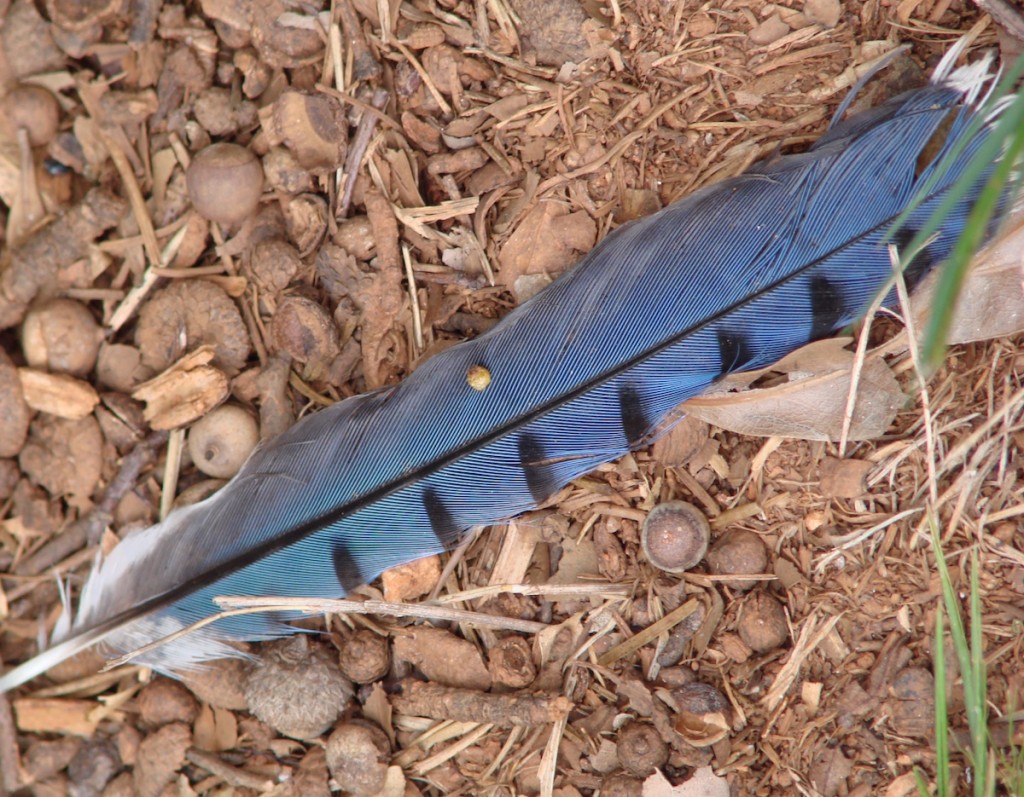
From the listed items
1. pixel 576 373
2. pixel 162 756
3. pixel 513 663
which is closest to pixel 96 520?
pixel 162 756

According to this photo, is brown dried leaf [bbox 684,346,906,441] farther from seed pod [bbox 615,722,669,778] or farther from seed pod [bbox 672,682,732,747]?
seed pod [bbox 615,722,669,778]

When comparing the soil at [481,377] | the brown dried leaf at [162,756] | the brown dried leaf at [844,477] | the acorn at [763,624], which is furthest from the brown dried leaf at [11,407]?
the brown dried leaf at [844,477]

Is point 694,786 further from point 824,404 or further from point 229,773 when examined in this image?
point 229,773

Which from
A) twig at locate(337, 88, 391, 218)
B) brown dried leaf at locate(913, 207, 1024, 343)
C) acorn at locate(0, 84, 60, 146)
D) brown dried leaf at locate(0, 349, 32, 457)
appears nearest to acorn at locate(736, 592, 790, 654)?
brown dried leaf at locate(913, 207, 1024, 343)

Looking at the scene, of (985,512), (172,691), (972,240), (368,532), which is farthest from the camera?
(172,691)

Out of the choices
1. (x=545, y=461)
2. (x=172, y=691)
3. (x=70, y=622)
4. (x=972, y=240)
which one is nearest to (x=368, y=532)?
(x=545, y=461)

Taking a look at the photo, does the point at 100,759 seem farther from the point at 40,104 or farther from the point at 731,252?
the point at 731,252

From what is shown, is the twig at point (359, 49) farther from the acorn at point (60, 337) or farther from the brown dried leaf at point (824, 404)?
the brown dried leaf at point (824, 404)
